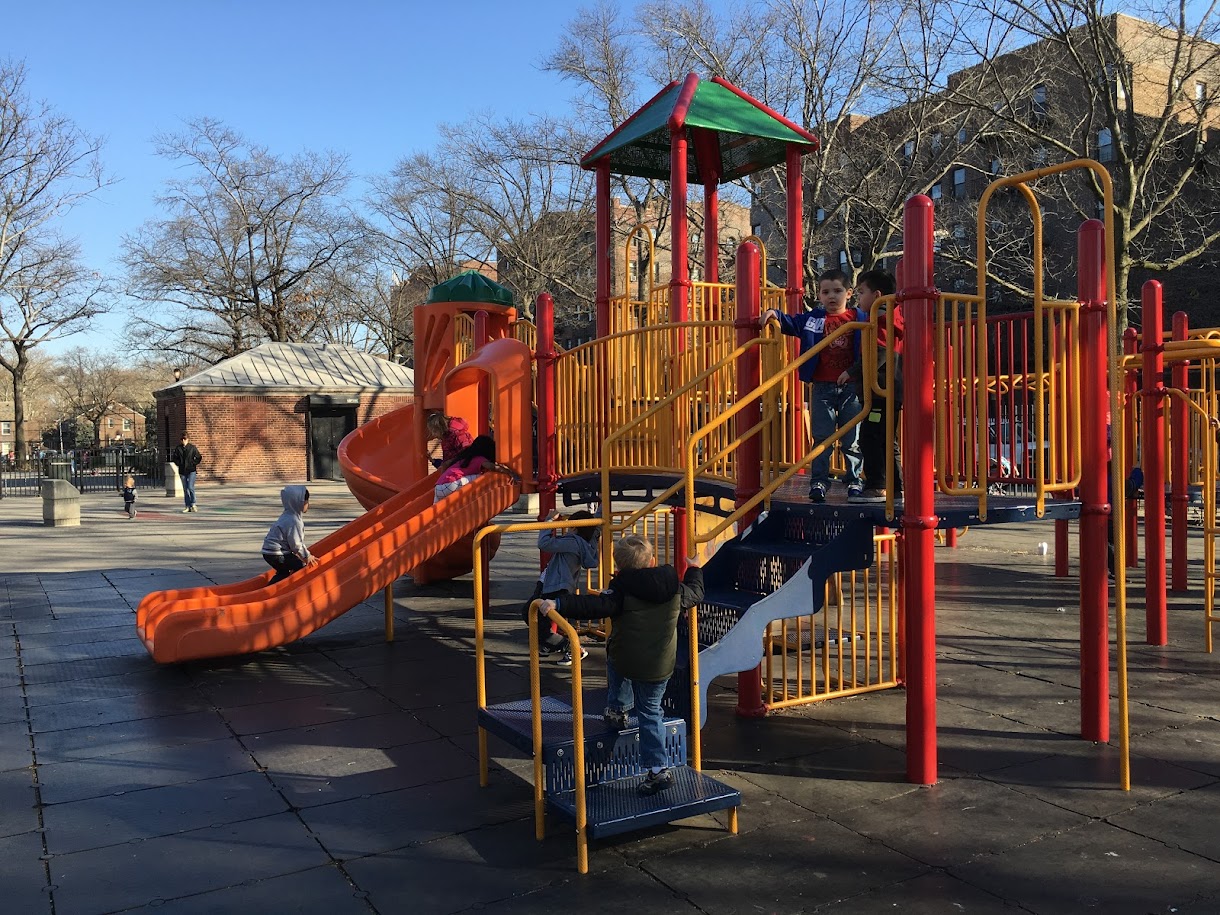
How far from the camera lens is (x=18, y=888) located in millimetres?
4098

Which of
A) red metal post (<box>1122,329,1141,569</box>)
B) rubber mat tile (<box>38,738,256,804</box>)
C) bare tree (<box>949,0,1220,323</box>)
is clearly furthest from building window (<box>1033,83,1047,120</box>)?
rubber mat tile (<box>38,738,256,804</box>)

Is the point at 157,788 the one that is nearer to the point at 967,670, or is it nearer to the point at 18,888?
the point at 18,888

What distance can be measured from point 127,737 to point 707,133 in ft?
24.0

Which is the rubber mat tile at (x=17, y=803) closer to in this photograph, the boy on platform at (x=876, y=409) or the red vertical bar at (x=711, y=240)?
the boy on platform at (x=876, y=409)

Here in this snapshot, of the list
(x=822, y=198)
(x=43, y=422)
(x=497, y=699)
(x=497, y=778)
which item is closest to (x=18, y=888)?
(x=497, y=778)

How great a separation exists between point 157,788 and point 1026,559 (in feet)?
40.0

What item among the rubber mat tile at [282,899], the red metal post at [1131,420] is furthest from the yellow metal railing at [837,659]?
the red metal post at [1131,420]

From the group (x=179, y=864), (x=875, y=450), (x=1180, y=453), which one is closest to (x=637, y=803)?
(x=179, y=864)

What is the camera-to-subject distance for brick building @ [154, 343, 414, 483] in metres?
32.7

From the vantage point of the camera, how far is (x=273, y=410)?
33688 millimetres

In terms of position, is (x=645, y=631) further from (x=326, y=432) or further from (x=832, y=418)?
(x=326, y=432)

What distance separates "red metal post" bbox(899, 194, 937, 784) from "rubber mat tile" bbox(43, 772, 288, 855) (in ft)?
11.1

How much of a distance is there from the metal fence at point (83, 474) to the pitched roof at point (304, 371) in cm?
330

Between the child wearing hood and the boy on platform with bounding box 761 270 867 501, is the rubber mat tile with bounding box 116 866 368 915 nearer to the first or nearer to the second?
the boy on platform with bounding box 761 270 867 501
